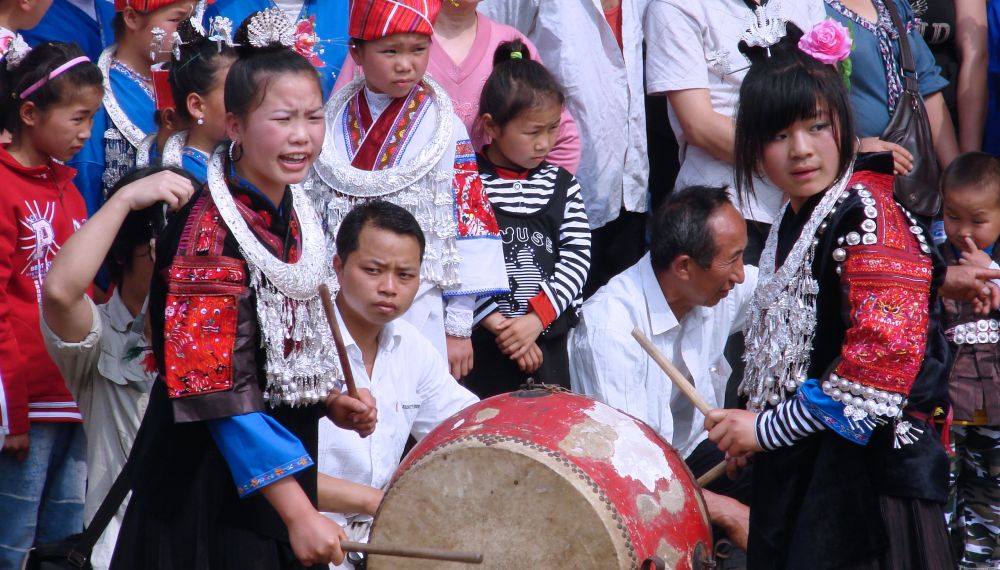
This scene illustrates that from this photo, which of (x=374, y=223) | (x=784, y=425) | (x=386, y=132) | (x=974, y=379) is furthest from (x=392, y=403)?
(x=974, y=379)

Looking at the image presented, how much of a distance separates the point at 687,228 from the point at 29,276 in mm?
2179

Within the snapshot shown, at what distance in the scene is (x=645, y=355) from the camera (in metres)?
4.35

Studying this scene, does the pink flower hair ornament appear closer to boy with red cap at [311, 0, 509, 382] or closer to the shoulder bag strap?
boy with red cap at [311, 0, 509, 382]

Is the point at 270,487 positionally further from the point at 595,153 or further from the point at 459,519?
the point at 595,153

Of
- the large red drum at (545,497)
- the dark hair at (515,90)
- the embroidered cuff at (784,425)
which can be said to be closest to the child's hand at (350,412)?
the large red drum at (545,497)

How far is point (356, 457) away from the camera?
370cm

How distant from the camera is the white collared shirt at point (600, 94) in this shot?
5062 millimetres

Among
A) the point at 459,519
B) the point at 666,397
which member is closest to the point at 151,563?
the point at 459,519

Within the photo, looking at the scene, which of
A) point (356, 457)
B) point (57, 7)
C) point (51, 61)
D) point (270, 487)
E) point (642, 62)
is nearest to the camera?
point (270, 487)

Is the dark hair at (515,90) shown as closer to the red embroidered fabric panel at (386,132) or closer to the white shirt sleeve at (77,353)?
the red embroidered fabric panel at (386,132)

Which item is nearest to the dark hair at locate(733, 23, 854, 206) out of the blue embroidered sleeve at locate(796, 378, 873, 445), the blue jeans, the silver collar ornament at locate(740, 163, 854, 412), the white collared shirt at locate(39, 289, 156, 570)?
the silver collar ornament at locate(740, 163, 854, 412)

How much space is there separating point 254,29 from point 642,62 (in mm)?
2532

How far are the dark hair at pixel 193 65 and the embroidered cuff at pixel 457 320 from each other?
3.56ft

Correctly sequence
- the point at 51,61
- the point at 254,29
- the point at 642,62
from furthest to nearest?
the point at 642,62, the point at 51,61, the point at 254,29
